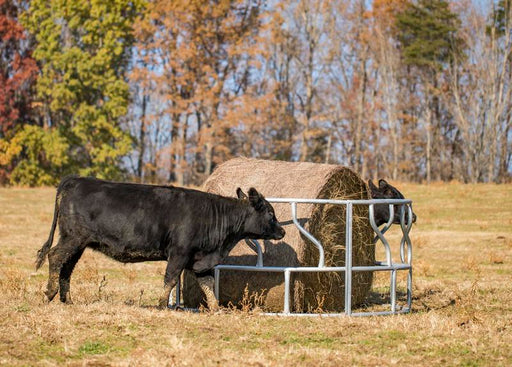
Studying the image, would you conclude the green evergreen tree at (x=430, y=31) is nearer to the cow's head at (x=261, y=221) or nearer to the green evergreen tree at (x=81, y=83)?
the green evergreen tree at (x=81, y=83)

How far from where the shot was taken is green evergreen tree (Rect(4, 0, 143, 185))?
4306 cm

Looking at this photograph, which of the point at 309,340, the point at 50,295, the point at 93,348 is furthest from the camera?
the point at 50,295

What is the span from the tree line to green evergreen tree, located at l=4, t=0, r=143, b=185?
8 cm

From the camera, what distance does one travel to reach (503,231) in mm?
22672

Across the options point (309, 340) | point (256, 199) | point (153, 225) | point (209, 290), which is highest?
point (256, 199)

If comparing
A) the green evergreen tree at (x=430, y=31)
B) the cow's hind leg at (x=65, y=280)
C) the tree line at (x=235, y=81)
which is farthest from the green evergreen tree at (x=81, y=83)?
the cow's hind leg at (x=65, y=280)

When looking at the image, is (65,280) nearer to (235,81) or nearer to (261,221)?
(261,221)

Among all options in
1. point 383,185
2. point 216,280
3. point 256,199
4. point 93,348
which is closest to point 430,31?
point 383,185

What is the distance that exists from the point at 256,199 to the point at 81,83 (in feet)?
116

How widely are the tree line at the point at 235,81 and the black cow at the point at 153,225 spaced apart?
3180 centimetres

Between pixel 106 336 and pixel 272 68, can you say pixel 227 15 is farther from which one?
pixel 106 336

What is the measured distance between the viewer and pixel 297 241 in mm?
10258

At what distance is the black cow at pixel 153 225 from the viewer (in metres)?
9.86

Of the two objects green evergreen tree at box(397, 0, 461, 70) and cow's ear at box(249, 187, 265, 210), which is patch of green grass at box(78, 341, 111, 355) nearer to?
cow's ear at box(249, 187, 265, 210)
